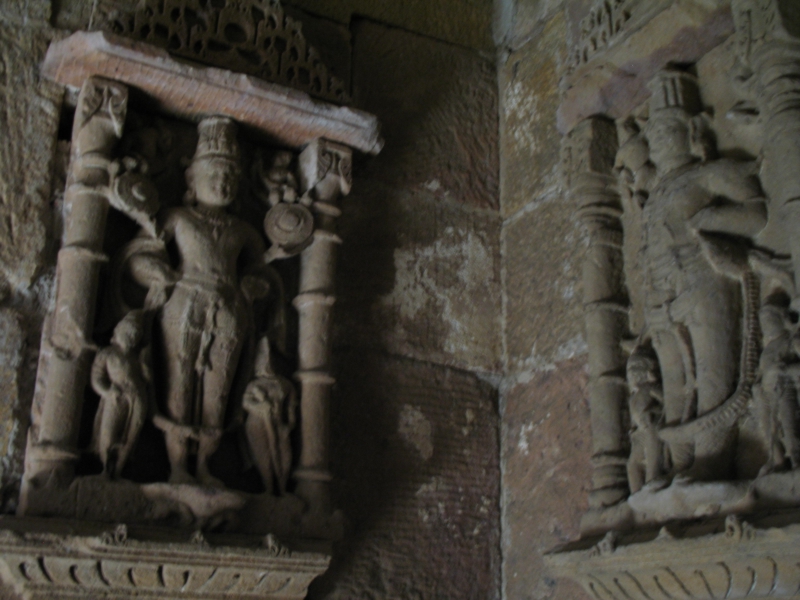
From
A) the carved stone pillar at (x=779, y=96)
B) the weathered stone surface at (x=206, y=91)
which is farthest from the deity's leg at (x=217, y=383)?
the carved stone pillar at (x=779, y=96)

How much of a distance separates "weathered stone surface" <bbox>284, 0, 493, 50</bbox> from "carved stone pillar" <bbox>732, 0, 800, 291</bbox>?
5.54 ft

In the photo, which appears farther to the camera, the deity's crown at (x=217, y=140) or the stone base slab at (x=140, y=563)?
the deity's crown at (x=217, y=140)

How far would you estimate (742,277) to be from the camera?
7.82 ft

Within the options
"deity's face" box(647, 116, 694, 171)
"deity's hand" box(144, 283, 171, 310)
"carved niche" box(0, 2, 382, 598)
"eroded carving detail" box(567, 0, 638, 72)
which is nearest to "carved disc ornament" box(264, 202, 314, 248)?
"carved niche" box(0, 2, 382, 598)

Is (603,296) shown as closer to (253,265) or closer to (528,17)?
(253,265)

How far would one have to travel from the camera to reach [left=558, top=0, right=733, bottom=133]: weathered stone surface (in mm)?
2697

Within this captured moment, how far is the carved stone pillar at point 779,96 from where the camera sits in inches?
89.7

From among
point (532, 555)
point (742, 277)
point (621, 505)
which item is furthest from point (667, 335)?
point (532, 555)

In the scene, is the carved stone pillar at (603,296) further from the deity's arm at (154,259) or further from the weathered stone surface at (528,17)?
the deity's arm at (154,259)

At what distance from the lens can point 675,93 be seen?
9.16ft

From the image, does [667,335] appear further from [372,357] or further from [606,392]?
[372,357]

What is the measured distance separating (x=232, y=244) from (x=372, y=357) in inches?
28.0

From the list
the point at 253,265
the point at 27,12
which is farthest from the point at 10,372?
the point at 27,12

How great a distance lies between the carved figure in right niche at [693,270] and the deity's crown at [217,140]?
1420mm
